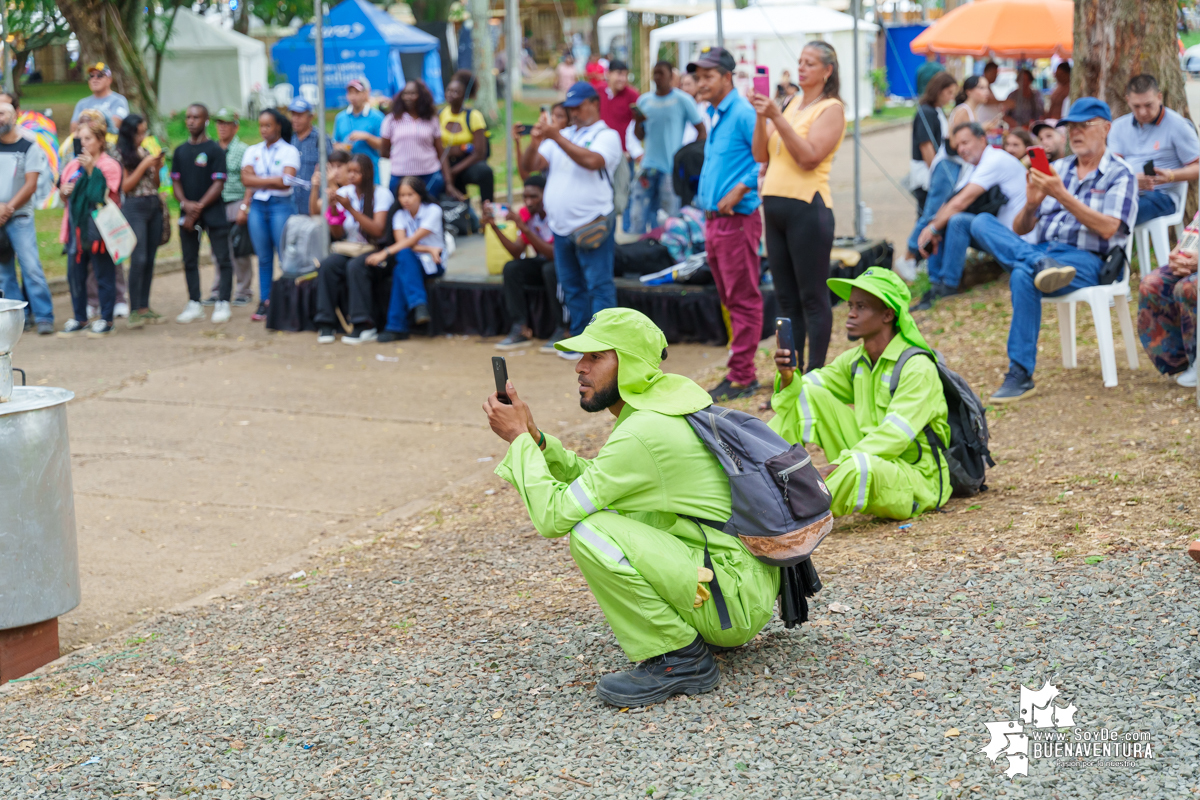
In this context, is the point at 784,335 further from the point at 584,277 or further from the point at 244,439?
the point at 584,277

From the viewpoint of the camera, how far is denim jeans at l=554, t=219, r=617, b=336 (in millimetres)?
9273

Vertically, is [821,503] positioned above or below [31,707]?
above

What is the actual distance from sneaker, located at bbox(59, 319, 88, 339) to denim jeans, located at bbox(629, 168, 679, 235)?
5555mm

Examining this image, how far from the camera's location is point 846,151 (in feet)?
82.1

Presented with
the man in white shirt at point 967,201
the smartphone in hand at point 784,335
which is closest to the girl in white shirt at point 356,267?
the man in white shirt at point 967,201

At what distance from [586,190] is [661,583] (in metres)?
5.90

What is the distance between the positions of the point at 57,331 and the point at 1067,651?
9.73 meters

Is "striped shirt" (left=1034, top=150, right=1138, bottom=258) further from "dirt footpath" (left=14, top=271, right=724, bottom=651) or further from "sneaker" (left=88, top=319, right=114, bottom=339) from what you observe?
"sneaker" (left=88, top=319, right=114, bottom=339)

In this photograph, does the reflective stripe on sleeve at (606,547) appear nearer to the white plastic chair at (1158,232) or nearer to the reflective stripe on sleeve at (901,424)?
the reflective stripe on sleeve at (901,424)

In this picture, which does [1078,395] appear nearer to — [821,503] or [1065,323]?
[1065,323]

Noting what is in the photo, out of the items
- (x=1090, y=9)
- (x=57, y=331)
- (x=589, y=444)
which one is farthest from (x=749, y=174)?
(x=57, y=331)

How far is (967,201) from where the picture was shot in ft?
31.4

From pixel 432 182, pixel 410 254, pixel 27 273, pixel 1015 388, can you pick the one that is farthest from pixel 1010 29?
pixel 27 273

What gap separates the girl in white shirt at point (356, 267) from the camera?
34.3 feet
